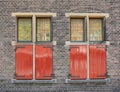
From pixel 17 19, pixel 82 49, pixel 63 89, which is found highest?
pixel 17 19

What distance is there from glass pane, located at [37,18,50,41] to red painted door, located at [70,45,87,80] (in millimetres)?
1114

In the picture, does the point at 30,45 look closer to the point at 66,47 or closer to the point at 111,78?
the point at 66,47

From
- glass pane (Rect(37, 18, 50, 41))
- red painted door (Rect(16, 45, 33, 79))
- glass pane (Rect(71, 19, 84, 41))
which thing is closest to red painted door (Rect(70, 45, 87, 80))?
glass pane (Rect(71, 19, 84, 41))

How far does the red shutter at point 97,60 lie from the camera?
1320 cm

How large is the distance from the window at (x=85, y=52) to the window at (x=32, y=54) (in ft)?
3.03

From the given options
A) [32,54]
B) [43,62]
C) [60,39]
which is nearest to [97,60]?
[60,39]

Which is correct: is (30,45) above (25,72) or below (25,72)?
above

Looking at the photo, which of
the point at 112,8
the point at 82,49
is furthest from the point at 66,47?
the point at 112,8

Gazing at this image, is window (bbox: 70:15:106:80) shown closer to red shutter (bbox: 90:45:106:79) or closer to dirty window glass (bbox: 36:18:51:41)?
red shutter (bbox: 90:45:106:79)

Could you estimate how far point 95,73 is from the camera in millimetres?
13203

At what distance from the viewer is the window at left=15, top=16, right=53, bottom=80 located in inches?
510

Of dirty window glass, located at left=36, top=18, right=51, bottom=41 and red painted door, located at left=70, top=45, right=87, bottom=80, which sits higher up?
dirty window glass, located at left=36, top=18, right=51, bottom=41

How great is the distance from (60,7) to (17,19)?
66.4 inches

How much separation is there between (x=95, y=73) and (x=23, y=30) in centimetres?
318
